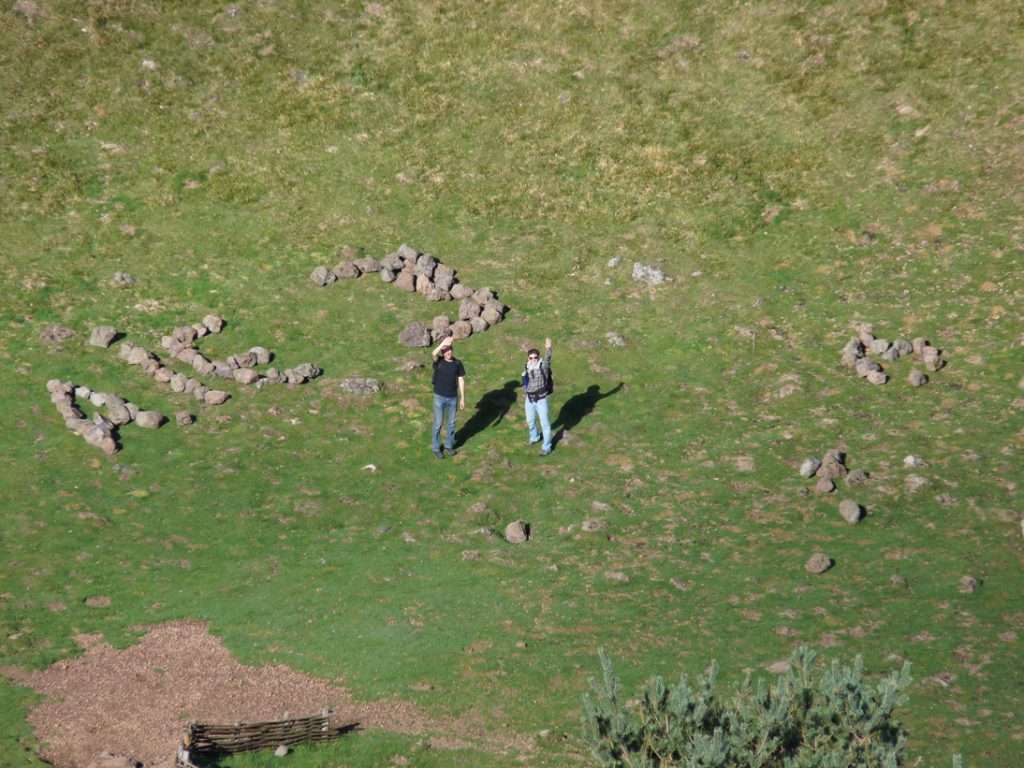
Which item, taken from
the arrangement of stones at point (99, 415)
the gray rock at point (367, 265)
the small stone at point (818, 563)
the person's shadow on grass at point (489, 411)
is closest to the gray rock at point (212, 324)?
the arrangement of stones at point (99, 415)

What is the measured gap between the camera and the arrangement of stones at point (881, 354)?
3559 cm

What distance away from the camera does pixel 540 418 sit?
3316cm

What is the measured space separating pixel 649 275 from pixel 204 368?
58.4 feet

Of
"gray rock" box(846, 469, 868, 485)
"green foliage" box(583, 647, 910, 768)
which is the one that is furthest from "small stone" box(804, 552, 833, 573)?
"green foliage" box(583, 647, 910, 768)

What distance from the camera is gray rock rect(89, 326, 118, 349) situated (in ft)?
121

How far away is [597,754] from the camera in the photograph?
676 inches

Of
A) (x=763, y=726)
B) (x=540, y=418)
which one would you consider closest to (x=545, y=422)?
(x=540, y=418)

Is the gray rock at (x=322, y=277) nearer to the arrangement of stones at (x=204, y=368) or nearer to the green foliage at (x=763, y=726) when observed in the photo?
the arrangement of stones at (x=204, y=368)

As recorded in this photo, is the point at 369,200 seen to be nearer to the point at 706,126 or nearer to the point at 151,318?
the point at 151,318

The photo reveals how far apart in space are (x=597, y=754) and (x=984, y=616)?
1328 cm

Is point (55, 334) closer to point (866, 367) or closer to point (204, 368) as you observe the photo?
point (204, 368)

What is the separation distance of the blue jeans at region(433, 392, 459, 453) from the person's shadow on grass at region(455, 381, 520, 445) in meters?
0.91

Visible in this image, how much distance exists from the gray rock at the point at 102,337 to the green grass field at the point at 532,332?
0.54 m

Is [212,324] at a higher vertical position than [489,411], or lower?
higher
